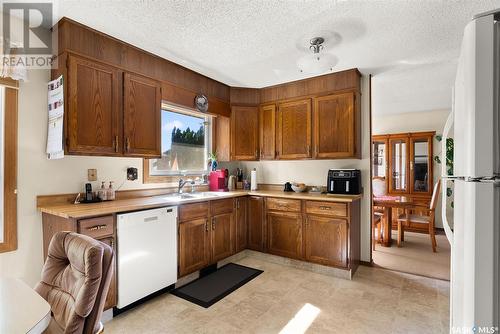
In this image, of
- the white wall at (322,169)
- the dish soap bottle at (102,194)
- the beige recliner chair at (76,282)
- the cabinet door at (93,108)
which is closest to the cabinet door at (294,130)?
the white wall at (322,169)

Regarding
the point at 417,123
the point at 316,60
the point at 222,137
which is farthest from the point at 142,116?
the point at 417,123

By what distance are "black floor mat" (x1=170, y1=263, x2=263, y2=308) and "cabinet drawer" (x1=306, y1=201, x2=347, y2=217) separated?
3.31ft

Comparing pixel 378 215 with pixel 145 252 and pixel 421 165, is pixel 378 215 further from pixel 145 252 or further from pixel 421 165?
pixel 145 252

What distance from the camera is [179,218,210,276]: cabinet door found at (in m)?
2.69

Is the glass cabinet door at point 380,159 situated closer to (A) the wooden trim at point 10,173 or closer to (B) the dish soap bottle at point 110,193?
(B) the dish soap bottle at point 110,193

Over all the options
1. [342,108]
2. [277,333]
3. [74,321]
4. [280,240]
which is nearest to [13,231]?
[74,321]

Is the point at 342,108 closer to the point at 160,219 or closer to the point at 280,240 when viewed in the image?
the point at 280,240

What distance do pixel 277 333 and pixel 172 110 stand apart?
2.85m

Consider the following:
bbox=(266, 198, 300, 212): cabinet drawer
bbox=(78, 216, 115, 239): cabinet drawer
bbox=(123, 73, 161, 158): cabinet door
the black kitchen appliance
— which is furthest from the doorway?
bbox=(78, 216, 115, 239): cabinet drawer

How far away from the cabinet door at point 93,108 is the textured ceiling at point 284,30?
37 centimetres

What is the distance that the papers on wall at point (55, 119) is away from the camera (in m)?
2.06

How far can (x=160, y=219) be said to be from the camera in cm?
243

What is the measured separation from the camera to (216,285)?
2738 millimetres

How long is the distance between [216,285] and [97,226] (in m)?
1.39
